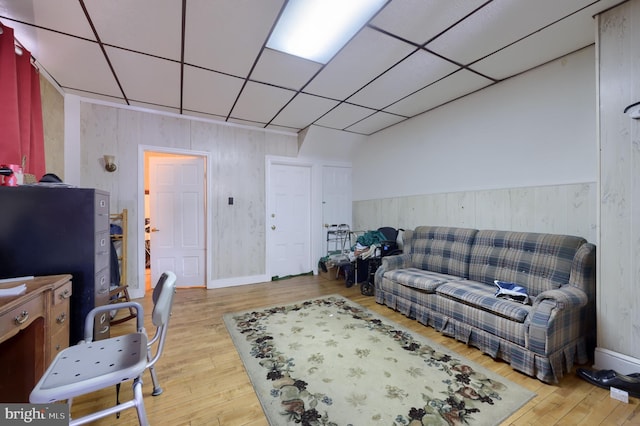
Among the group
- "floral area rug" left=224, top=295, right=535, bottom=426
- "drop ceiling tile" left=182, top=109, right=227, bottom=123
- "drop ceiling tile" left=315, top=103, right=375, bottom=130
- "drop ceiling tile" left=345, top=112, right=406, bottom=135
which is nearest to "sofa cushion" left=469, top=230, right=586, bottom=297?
"floral area rug" left=224, top=295, right=535, bottom=426

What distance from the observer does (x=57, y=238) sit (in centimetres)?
163

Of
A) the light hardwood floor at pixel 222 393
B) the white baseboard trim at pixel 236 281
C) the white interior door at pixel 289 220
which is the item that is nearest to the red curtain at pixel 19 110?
the light hardwood floor at pixel 222 393

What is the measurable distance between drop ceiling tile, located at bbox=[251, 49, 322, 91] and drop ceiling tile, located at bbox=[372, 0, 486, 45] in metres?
0.80

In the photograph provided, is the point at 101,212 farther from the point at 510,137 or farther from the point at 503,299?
the point at 510,137

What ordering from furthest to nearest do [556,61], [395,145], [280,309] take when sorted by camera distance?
[395,145] < [280,309] < [556,61]

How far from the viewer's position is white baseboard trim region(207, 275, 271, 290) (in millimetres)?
4074

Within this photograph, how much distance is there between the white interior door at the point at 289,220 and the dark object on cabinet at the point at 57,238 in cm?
292

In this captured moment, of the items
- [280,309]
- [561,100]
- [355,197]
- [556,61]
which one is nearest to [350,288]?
→ [280,309]

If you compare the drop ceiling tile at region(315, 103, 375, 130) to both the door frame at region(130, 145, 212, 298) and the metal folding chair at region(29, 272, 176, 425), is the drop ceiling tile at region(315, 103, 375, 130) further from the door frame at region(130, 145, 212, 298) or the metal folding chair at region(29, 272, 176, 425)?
the metal folding chair at region(29, 272, 176, 425)

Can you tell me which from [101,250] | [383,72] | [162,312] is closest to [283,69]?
[383,72]

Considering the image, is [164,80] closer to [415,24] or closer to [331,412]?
[415,24]

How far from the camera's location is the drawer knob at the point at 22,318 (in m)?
1.16

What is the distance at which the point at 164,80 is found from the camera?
2834mm

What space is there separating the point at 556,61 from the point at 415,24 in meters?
1.66
